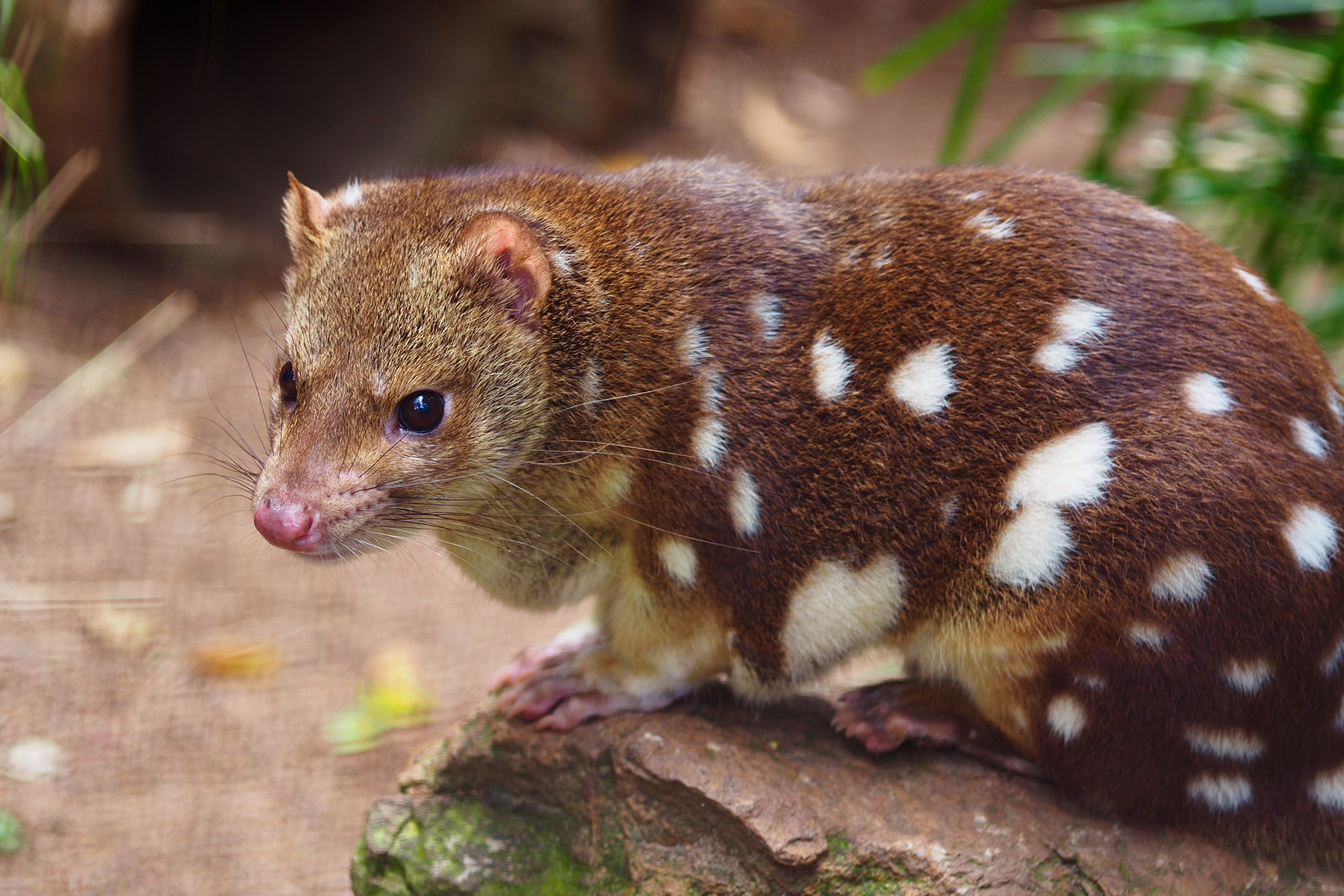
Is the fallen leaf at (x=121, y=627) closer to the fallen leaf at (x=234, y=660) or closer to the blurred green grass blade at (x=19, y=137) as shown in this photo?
the fallen leaf at (x=234, y=660)

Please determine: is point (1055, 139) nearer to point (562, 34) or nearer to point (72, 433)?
point (562, 34)

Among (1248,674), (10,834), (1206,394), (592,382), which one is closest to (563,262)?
(592,382)

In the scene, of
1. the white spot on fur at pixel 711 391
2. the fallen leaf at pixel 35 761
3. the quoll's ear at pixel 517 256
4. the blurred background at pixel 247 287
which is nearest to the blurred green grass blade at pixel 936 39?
the blurred background at pixel 247 287

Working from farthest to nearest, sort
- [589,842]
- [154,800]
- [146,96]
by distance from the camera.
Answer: [146,96], [154,800], [589,842]

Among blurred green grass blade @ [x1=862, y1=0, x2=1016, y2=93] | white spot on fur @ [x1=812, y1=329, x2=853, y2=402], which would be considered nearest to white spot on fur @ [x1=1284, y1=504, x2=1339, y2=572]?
white spot on fur @ [x1=812, y1=329, x2=853, y2=402]

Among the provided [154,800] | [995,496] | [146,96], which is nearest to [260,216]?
[146,96]
